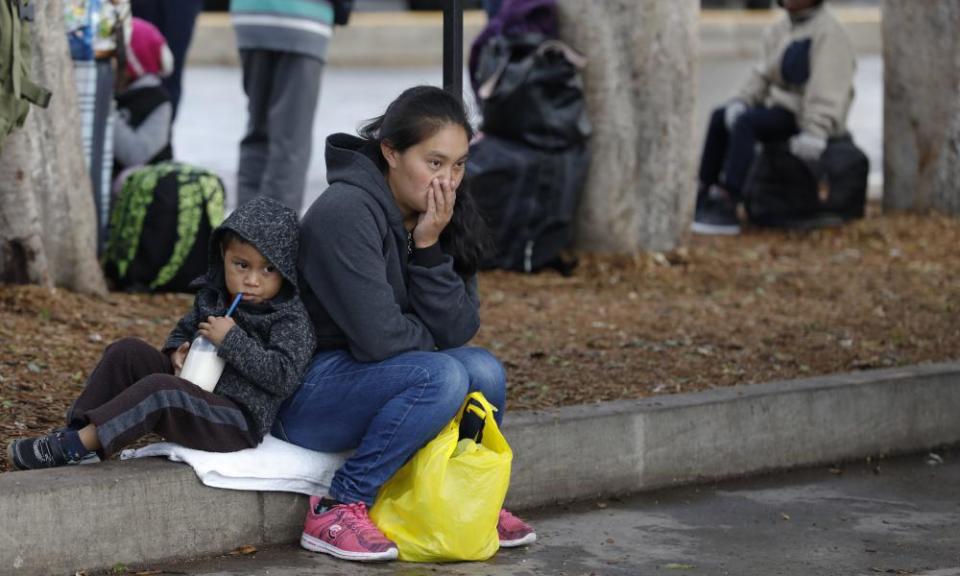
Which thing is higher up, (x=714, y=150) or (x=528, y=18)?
(x=528, y=18)

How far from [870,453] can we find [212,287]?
93.9 inches

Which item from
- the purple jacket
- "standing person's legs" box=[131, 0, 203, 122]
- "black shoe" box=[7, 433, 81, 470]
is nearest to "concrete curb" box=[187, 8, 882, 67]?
"standing person's legs" box=[131, 0, 203, 122]

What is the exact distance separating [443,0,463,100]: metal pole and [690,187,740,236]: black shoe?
4.69 meters

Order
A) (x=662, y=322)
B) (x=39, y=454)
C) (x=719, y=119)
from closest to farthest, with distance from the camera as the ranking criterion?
(x=39, y=454) → (x=662, y=322) → (x=719, y=119)

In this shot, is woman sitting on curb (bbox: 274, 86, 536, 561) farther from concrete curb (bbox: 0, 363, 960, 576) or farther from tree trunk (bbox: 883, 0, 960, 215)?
tree trunk (bbox: 883, 0, 960, 215)

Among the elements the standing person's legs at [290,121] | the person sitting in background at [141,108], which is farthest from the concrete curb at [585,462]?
the person sitting in background at [141,108]

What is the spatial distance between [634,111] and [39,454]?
4.58 m

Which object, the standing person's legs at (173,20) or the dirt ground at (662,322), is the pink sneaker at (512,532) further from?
the standing person's legs at (173,20)

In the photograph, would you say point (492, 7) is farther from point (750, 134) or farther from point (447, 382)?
point (447, 382)

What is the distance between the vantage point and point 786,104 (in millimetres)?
9758

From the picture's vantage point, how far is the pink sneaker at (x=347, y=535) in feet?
14.7

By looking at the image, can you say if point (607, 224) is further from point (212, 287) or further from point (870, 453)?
point (212, 287)

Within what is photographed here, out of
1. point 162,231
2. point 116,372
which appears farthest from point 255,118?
point 116,372

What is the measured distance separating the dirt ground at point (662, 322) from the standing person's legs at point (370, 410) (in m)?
0.82
